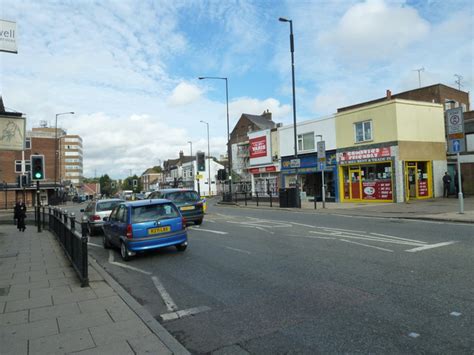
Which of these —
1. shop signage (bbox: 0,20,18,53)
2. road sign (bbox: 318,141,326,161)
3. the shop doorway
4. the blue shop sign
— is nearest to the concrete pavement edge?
shop signage (bbox: 0,20,18,53)

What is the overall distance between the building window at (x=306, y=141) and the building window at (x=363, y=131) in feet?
14.5

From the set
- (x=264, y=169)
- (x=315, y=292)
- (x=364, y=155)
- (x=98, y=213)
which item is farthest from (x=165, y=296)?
(x=264, y=169)

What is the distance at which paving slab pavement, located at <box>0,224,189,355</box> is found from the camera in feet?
13.4

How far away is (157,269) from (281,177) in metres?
25.8

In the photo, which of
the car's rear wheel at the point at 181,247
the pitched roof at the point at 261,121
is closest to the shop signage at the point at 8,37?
the car's rear wheel at the point at 181,247

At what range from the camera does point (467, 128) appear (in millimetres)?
28922

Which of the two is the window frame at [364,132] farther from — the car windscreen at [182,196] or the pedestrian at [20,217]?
the pedestrian at [20,217]

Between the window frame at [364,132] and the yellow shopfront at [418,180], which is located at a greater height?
the window frame at [364,132]

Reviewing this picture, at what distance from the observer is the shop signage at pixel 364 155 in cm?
2331

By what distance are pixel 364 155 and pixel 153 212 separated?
18489mm

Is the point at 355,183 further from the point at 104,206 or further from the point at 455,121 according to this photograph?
the point at 104,206

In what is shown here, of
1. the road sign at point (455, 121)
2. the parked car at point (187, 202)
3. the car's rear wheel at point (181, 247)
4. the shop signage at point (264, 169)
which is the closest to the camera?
the car's rear wheel at point (181, 247)

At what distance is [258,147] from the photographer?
36.5 m

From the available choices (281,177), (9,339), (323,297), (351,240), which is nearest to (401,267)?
(323,297)
